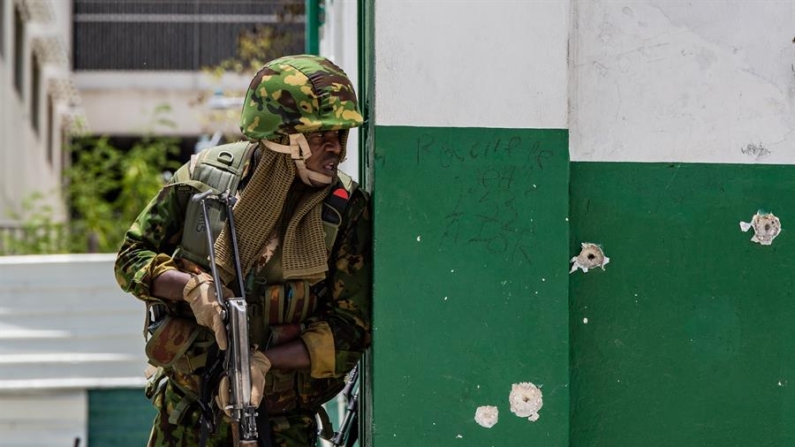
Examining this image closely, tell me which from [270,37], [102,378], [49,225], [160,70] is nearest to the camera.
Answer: [102,378]

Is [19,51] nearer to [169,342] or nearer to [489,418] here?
[169,342]

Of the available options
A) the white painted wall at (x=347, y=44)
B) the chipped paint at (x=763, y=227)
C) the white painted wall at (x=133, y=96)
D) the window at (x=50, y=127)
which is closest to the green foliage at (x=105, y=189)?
the white painted wall at (x=347, y=44)

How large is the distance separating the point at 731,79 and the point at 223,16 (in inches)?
1043

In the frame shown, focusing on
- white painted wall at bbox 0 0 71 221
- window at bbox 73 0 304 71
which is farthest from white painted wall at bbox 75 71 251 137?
white painted wall at bbox 0 0 71 221

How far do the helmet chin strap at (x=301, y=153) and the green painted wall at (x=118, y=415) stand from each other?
4.25 metres

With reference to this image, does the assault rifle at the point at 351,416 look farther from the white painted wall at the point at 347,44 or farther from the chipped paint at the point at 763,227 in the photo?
the chipped paint at the point at 763,227

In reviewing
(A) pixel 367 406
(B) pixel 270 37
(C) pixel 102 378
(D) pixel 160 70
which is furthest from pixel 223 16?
(A) pixel 367 406

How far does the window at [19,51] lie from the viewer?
20.1 metres

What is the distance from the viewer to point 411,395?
386cm

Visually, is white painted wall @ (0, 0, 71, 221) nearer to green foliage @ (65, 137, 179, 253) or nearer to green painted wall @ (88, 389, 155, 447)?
green foliage @ (65, 137, 179, 253)

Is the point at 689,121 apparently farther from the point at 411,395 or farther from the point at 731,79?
the point at 411,395

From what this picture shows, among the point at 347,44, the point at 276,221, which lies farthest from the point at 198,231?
the point at 347,44

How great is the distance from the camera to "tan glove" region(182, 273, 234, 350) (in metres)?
3.62

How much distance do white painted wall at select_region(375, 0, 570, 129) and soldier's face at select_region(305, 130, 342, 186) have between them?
155 millimetres
